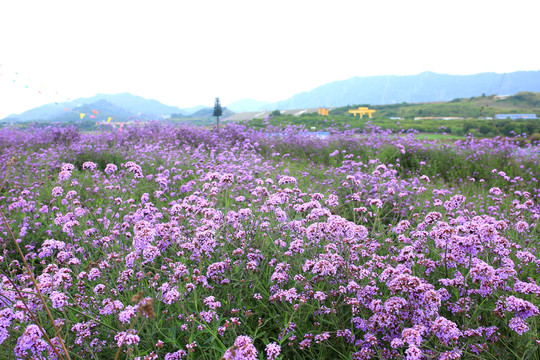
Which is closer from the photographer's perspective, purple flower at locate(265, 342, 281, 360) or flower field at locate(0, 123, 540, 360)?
purple flower at locate(265, 342, 281, 360)

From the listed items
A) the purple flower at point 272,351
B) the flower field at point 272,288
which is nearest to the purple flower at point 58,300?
the flower field at point 272,288

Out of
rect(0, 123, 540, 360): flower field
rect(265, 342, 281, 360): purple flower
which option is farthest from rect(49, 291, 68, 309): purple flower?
rect(265, 342, 281, 360): purple flower

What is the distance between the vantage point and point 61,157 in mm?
8945

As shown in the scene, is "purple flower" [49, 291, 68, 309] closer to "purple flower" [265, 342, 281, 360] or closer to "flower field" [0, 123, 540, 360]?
"flower field" [0, 123, 540, 360]

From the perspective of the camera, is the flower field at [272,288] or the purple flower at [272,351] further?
the flower field at [272,288]

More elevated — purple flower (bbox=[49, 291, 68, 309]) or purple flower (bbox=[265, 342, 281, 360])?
purple flower (bbox=[49, 291, 68, 309])

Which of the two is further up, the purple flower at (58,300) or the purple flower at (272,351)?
the purple flower at (58,300)

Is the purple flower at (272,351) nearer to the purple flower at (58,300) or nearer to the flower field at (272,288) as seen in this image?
the flower field at (272,288)

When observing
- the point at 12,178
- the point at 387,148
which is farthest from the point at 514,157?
the point at 12,178

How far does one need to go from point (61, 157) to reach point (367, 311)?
31.5 ft

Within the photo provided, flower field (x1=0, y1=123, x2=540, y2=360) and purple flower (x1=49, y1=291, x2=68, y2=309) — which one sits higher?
purple flower (x1=49, y1=291, x2=68, y2=309)

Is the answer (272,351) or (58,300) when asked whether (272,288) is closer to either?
(272,351)

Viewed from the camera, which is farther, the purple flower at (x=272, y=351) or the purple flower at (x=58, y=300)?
the purple flower at (x=58, y=300)

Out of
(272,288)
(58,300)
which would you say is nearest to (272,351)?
(272,288)
